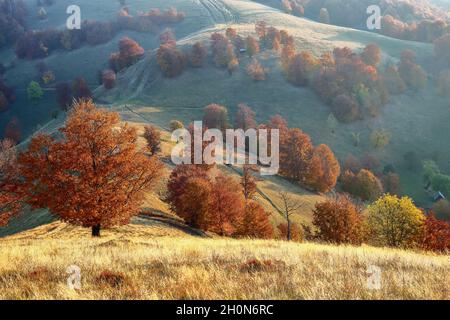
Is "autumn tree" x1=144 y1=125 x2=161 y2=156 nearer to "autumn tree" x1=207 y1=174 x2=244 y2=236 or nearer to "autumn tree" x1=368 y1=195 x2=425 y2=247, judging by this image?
"autumn tree" x1=207 y1=174 x2=244 y2=236

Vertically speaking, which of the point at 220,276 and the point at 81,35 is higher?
the point at 220,276

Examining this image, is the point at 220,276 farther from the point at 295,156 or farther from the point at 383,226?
the point at 295,156

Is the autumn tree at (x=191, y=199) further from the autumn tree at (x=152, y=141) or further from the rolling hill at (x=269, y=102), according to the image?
the rolling hill at (x=269, y=102)

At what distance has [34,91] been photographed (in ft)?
458

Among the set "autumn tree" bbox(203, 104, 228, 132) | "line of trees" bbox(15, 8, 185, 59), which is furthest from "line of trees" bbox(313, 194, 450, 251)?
"line of trees" bbox(15, 8, 185, 59)

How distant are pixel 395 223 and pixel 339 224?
25.0 feet

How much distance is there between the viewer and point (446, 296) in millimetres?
7738

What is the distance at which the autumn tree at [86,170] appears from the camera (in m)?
24.6

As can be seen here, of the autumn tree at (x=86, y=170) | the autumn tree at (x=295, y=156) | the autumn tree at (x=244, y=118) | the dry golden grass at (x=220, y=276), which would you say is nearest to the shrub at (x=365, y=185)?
the autumn tree at (x=295, y=156)

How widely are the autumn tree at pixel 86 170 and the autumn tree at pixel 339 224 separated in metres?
36.2

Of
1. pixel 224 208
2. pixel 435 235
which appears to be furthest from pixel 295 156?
pixel 224 208

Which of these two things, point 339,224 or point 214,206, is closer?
point 214,206

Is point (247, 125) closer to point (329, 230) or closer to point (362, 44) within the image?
point (329, 230)
